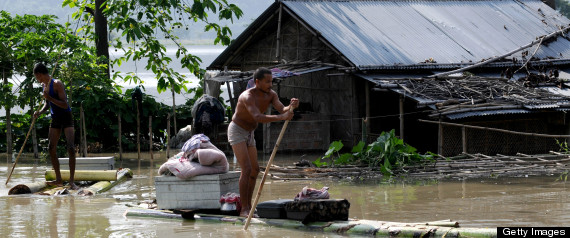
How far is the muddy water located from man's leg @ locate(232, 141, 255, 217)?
0.29m

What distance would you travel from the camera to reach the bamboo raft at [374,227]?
7.29 m

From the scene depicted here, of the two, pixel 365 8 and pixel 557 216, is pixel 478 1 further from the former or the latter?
pixel 557 216

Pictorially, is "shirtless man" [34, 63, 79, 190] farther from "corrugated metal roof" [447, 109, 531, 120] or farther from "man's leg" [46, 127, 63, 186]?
"corrugated metal roof" [447, 109, 531, 120]

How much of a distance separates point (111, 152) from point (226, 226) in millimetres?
11685

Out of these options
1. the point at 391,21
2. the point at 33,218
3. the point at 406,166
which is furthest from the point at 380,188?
the point at 391,21

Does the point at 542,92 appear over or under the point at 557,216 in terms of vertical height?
over

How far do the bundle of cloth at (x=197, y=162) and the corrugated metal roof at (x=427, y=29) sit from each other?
858 cm

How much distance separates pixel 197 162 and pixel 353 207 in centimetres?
224

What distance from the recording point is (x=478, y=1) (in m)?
22.4

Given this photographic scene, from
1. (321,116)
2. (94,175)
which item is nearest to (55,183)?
(94,175)

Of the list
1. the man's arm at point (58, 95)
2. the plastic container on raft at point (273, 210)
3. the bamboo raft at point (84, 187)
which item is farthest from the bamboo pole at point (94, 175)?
the plastic container on raft at point (273, 210)

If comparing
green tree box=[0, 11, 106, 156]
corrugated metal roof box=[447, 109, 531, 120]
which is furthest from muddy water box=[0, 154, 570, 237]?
green tree box=[0, 11, 106, 156]

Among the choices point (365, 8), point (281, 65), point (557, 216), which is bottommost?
point (557, 216)

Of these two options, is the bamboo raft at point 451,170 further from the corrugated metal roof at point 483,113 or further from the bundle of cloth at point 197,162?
the bundle of cloth at point 197,162
